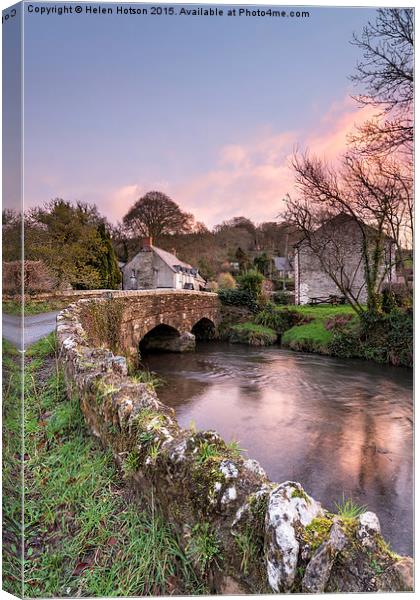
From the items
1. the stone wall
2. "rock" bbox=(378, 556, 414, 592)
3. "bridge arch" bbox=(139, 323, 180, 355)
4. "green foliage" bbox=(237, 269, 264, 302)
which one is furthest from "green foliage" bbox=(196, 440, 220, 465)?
"green foliage" bbox=(237, 269, 264, 302)

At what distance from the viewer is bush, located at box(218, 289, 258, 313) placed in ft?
57.2

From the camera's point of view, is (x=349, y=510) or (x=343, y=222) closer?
(x=349, y=510)

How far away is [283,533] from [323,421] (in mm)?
4879

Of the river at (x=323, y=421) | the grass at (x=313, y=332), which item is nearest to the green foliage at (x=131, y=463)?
the river at (x=323, y=421)

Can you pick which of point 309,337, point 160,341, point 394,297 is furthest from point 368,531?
point 160,341

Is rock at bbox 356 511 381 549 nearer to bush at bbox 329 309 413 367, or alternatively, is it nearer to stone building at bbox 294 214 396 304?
bush at bbox 329 309 413 367

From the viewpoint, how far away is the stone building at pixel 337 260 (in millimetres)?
5409

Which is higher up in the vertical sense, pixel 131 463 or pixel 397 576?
pixel 131 463

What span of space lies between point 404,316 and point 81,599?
3356 mm

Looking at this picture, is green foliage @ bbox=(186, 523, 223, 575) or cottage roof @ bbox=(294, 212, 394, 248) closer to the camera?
green foliage @ bbox=(186, 523, 223, 575)

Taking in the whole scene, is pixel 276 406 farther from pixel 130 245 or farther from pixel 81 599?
pixel 130 245

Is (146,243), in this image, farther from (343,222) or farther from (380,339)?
(380,339)

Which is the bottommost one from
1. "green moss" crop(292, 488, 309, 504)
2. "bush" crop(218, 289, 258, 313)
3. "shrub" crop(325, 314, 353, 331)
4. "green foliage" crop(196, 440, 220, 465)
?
"green moss" crop(292, 488, 309, 504)

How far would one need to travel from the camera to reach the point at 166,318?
45.1 feet
